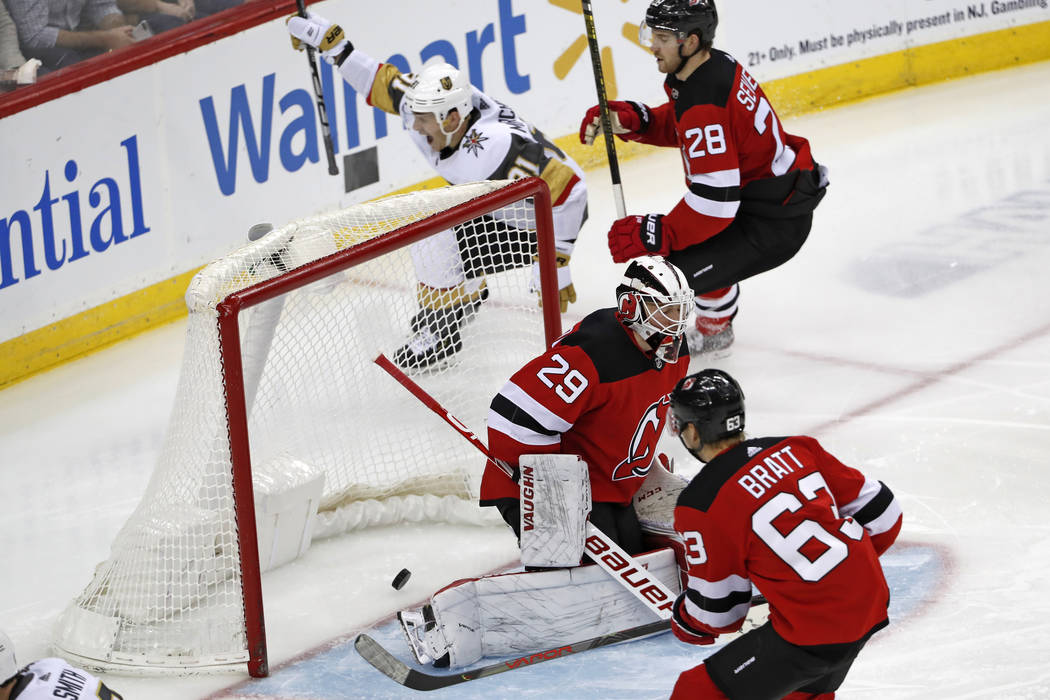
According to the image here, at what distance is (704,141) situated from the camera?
3828mm

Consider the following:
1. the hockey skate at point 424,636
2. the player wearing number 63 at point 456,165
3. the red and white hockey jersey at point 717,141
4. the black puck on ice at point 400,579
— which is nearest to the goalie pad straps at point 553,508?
the hockey skate at point 424,636

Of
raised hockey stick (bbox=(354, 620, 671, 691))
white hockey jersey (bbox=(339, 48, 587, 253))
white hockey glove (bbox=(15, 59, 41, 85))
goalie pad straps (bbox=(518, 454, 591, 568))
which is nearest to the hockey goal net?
raised hockey stick (bbox=(354, 620, 671, 691))

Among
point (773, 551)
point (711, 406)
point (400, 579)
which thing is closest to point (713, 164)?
point (400, 579)

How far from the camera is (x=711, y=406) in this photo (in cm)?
228

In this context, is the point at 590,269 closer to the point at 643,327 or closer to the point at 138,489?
the point at 138,489

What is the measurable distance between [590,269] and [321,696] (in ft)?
9.15

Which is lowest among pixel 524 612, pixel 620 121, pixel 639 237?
pixel 524 612

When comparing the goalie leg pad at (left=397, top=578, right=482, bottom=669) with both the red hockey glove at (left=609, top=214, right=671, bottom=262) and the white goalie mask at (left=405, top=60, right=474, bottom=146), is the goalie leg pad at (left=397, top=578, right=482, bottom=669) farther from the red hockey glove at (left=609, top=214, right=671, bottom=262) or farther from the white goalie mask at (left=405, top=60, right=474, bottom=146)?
the white goalie mask at (left=405, top=60, right=474, bottom=146)

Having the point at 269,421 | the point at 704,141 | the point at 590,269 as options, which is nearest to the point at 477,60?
the point at 590,269

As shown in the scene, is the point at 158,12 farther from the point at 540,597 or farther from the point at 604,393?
the point at 540,597

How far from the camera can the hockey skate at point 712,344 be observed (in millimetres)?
4605

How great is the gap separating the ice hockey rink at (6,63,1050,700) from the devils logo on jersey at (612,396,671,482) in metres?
0.36

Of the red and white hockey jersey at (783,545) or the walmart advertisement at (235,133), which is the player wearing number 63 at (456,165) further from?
the red and white hockey jersey at (783,545)

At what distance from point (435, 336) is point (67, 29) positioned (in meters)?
2.03
